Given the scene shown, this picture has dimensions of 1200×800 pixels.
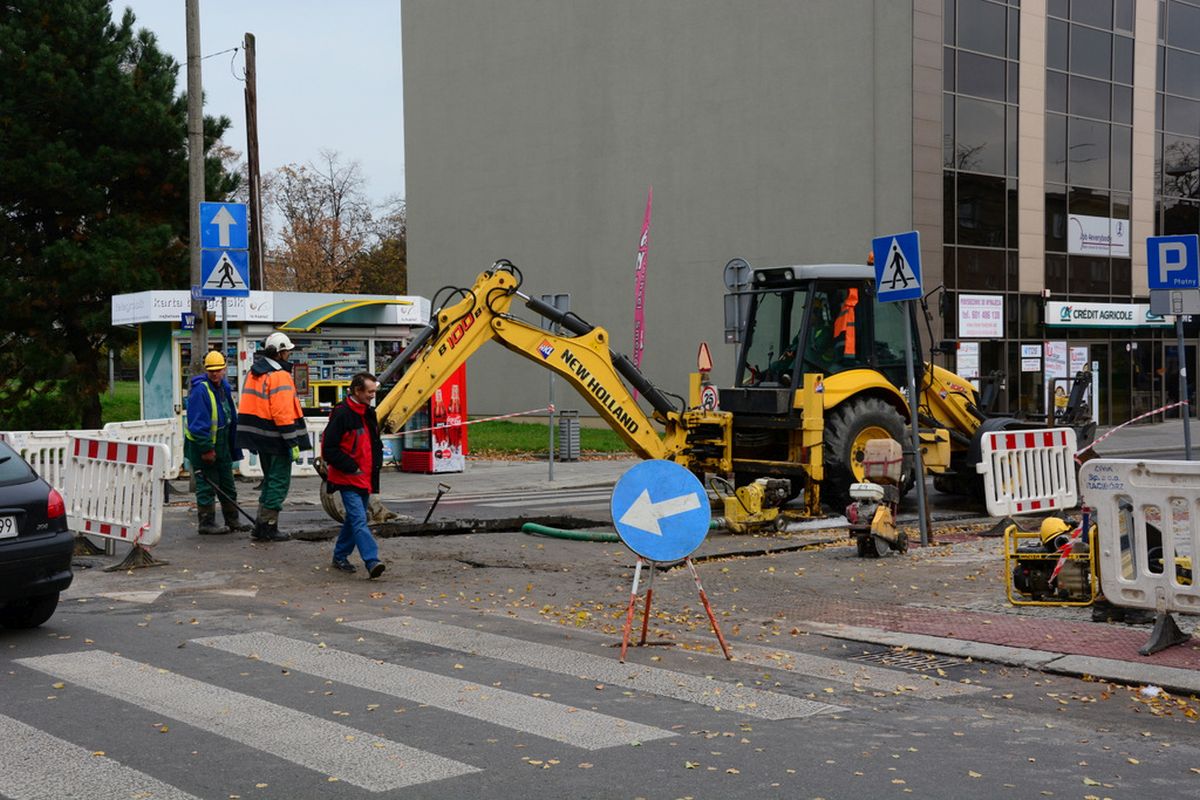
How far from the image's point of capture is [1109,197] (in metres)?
37.1

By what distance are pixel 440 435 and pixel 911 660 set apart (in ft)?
49.7

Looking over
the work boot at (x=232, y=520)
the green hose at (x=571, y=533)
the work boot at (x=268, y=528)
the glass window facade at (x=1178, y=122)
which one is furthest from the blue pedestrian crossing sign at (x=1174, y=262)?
the glass window facade at (x=1178, y=122)

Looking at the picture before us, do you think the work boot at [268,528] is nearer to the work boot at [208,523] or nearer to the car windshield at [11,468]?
the work boot at [208,523]

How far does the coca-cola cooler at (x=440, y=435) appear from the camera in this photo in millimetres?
22062

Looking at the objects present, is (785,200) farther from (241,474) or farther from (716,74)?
(241,474)

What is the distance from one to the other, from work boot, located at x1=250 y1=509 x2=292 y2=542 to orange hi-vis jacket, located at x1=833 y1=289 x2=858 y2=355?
261 inches

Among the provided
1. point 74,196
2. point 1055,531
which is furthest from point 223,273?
point 74,196

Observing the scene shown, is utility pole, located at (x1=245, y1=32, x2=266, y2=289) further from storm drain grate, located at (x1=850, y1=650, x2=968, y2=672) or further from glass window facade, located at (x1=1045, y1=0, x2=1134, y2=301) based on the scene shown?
storm drain grate, located at (x1=850, y1=650, x2=968, y2=672)

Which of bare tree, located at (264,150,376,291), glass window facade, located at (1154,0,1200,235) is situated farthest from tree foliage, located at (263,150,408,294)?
glass window facade, located at (1154,0,1200,235)

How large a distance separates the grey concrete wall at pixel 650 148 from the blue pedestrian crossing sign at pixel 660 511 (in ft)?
86.6

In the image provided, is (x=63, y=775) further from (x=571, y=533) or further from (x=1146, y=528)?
(x=571, y=533)

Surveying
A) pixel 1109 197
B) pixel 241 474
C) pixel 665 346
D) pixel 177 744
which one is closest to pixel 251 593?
pixel 177 744

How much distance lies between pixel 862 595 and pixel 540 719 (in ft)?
14.6

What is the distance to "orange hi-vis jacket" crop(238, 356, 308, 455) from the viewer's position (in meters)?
13.0
